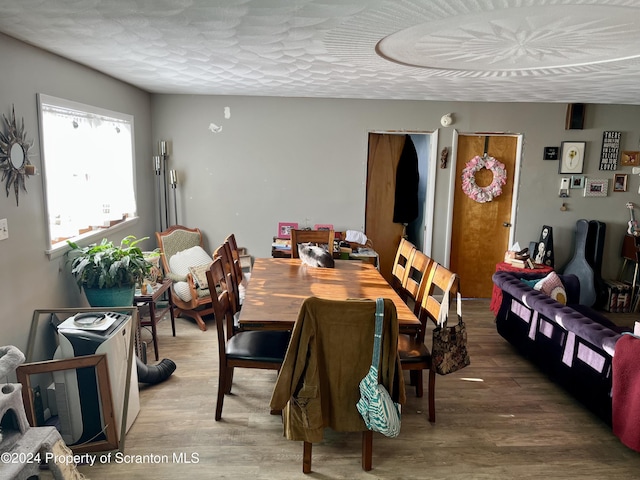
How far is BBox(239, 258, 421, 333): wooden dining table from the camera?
2422 millimetres

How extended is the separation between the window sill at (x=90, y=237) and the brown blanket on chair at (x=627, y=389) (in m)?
3.42

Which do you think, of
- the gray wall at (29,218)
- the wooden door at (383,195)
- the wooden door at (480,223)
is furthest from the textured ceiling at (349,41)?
the wooden door at (383,195)

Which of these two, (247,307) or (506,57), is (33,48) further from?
(506,57)

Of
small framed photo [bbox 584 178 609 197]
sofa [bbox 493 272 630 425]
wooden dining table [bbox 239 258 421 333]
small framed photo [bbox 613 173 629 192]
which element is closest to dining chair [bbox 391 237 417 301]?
wooden dining table [bbox 239 258 421 333]

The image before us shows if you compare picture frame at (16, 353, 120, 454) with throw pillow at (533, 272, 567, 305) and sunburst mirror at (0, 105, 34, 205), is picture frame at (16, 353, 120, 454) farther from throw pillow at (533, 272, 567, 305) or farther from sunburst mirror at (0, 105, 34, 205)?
throw pillow at (533, 272, 567, 305)

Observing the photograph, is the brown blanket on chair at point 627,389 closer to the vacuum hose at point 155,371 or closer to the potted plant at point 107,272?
the vacuum hose at point 155,371

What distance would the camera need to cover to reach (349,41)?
8.16 ft

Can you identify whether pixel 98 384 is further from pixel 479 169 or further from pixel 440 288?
pixel 479 169

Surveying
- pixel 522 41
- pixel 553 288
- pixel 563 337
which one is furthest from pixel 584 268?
pixel 522 41

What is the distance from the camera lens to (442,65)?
317 cm

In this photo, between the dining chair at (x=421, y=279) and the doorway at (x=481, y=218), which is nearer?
the dining chair at (x=421, y=279)

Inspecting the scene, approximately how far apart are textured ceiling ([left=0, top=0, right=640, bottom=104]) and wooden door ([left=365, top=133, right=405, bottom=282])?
4.13 feet

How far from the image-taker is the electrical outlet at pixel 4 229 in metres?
2.50

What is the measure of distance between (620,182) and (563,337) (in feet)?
10.1
